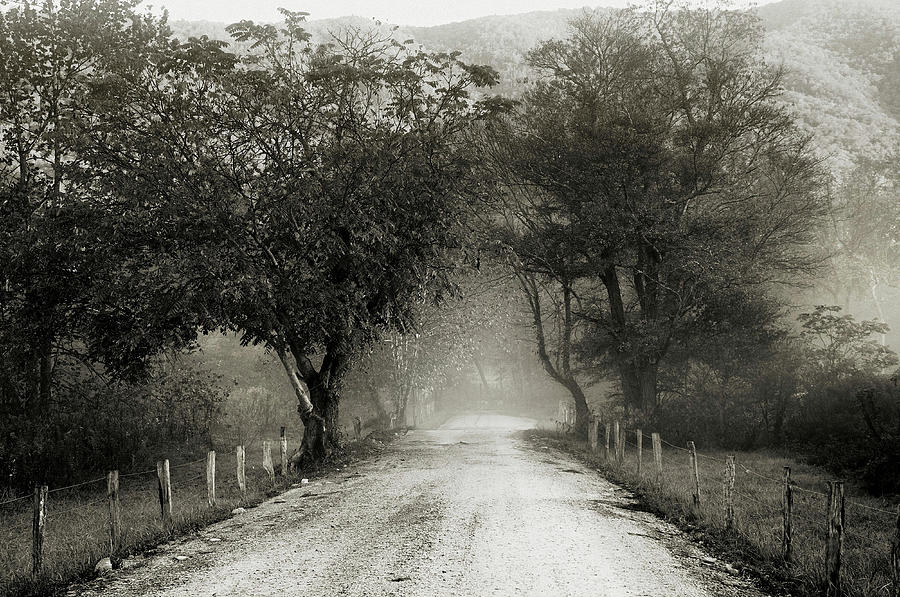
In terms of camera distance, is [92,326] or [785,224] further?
[785,224]

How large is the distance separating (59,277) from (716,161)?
20.3 metres

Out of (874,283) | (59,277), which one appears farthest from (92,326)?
(874,283)

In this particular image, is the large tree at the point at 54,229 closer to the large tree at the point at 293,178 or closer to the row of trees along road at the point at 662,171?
the large tree at the point at 293,178

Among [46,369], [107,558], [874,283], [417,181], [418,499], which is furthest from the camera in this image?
[874,283]

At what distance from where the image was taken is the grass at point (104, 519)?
8.20 metres

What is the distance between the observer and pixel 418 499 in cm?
1303

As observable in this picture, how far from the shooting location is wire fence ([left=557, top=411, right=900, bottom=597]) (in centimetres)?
736

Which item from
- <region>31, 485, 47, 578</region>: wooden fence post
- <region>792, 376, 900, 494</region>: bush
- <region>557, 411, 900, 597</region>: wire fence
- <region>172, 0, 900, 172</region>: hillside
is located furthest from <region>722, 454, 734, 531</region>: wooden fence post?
<region>172, 0, 900, 172</region>: hillside

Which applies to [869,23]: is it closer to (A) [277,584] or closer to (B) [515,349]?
(B) [515,349]

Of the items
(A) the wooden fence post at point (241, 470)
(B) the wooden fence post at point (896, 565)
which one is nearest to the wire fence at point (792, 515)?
(B) the wooden fence post at point (896, 565)

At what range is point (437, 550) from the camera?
897cm

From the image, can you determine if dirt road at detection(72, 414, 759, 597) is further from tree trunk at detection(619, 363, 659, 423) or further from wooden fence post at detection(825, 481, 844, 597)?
tree trunk at detection(619, 363, 659, 423)

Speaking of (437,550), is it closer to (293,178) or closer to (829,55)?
(293,178)

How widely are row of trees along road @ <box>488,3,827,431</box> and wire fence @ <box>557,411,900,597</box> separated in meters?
5.95
